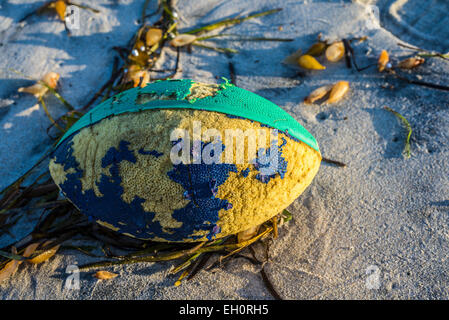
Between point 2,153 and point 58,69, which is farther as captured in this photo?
point 58,69

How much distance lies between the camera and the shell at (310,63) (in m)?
2.51

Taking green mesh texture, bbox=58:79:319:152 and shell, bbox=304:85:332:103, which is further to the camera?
shell, bbox=304:85:332:103

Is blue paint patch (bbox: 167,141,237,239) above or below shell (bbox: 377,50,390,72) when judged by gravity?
above

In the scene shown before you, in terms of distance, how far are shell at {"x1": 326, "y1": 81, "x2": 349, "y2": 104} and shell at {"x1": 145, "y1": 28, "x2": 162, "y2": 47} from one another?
149cm

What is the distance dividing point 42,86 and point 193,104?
1.61 m

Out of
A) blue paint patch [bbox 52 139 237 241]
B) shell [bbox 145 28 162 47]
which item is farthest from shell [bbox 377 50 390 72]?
shell [bbox 145 28 162 47]

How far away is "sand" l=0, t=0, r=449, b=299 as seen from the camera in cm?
168

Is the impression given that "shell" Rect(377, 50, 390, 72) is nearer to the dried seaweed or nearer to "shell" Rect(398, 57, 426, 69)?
"shell" Rect(398, 57, 426, 69)

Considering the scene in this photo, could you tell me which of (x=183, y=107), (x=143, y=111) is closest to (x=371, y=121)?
(x=183, y=107)

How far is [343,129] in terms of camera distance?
2.22 m

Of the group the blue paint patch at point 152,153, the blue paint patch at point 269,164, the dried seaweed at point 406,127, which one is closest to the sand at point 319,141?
the dried seaweed at point 406,127
